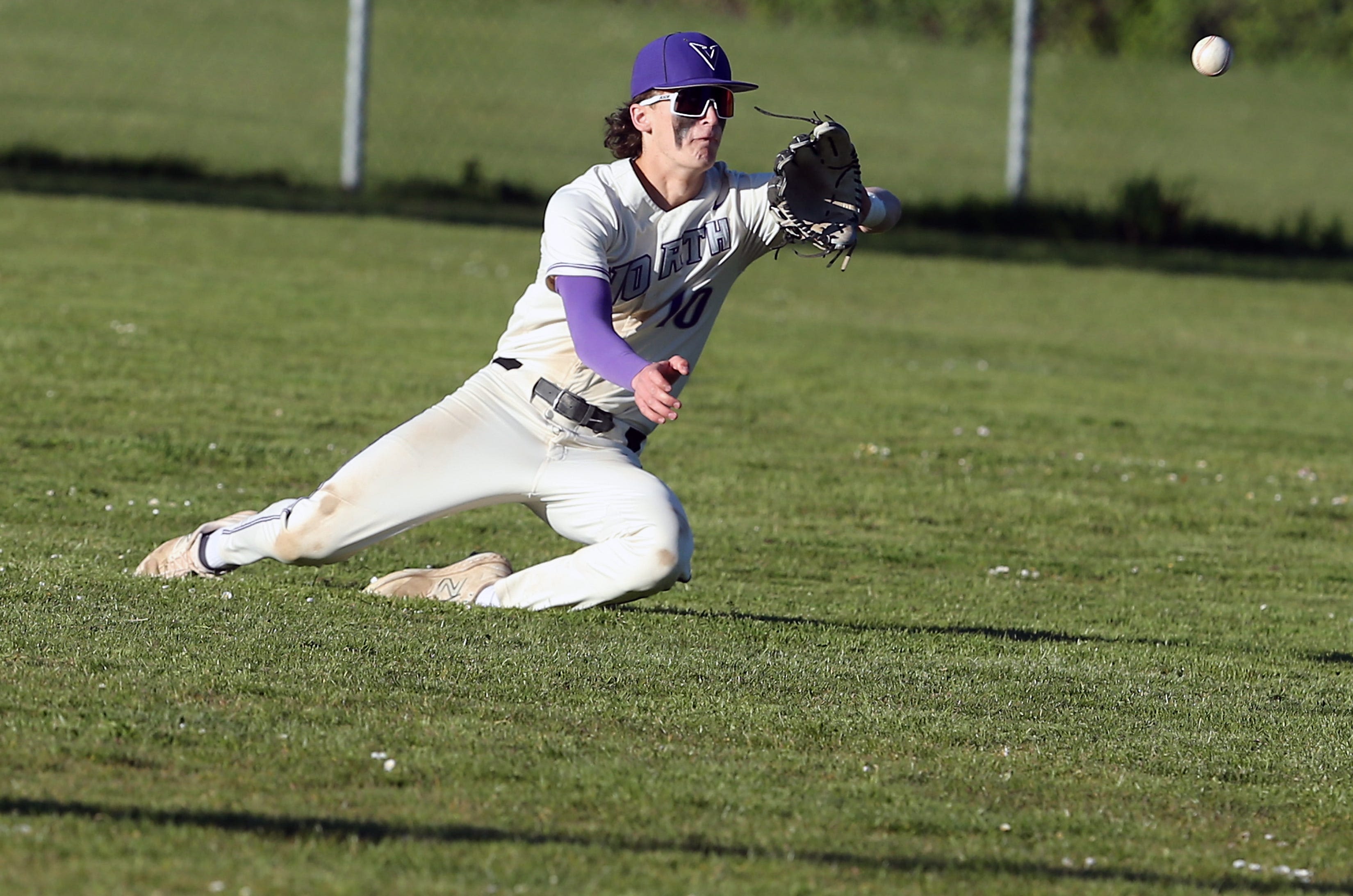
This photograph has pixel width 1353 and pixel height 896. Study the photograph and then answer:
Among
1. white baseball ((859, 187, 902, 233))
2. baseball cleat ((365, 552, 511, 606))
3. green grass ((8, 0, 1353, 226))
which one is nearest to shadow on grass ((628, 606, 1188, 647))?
baseball cleat ((365, 552, 511, 606))

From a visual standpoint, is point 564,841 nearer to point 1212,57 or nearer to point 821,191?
point 821,191

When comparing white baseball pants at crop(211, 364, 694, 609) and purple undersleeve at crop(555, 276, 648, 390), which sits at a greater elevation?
purple undersleeve at crop(555, 276, 648, 390)

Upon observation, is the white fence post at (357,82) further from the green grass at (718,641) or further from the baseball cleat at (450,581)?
the baseball cleat at (450,581)

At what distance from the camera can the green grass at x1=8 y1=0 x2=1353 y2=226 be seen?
88.6 feet

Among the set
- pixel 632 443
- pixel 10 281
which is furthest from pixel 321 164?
pixel 632 443

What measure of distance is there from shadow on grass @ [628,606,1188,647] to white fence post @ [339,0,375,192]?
16.6 m

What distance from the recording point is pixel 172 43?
→ 1258 inches

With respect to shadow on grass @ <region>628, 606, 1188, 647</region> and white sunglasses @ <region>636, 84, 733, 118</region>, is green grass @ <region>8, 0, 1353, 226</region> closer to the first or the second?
shadow on grass @ <region>628, 606, 1188, 647</region>

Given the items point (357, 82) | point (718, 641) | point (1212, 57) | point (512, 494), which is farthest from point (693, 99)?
point (357, 82)

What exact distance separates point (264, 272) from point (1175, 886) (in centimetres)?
1325

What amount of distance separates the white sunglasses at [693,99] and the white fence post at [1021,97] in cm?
1795

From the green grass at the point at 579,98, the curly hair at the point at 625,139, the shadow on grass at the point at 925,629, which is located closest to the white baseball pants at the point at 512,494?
the shadow on grass at the point at 925,629

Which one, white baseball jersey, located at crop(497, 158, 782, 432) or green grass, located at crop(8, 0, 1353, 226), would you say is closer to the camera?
white baseball jersey, located at crop(497, 158, 782, 432)

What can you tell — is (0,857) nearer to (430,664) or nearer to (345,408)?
(430,664)
